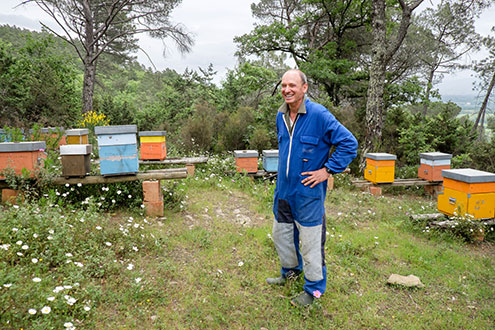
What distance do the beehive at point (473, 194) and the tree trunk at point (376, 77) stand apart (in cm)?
416

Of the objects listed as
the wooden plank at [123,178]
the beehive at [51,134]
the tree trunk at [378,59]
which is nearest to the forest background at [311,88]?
the tree trunk at [378,59]

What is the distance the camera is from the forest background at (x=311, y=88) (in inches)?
397

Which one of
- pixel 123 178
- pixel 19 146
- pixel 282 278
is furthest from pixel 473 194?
pixel 19 146

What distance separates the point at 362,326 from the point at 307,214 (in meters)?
1.14

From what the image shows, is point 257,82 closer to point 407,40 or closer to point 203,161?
point 203,161

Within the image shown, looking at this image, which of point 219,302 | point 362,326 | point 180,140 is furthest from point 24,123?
point 362,326

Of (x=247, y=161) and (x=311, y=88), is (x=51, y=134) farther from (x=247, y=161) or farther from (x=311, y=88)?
(x=311, y=88)

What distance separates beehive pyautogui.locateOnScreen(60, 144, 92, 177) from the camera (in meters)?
4.22

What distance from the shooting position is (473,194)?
4641 millimetres

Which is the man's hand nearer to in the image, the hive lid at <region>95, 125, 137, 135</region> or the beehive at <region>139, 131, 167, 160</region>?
the hive lid at <region>95, 125, 137, 135</region>

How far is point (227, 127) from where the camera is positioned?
10.5 metres

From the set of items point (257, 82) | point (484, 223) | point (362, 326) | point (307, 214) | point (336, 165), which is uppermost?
point (257, 82)

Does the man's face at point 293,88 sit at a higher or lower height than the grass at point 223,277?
higher

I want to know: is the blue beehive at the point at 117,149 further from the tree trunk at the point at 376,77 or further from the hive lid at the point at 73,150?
the tree trunk at the point at 376,77
